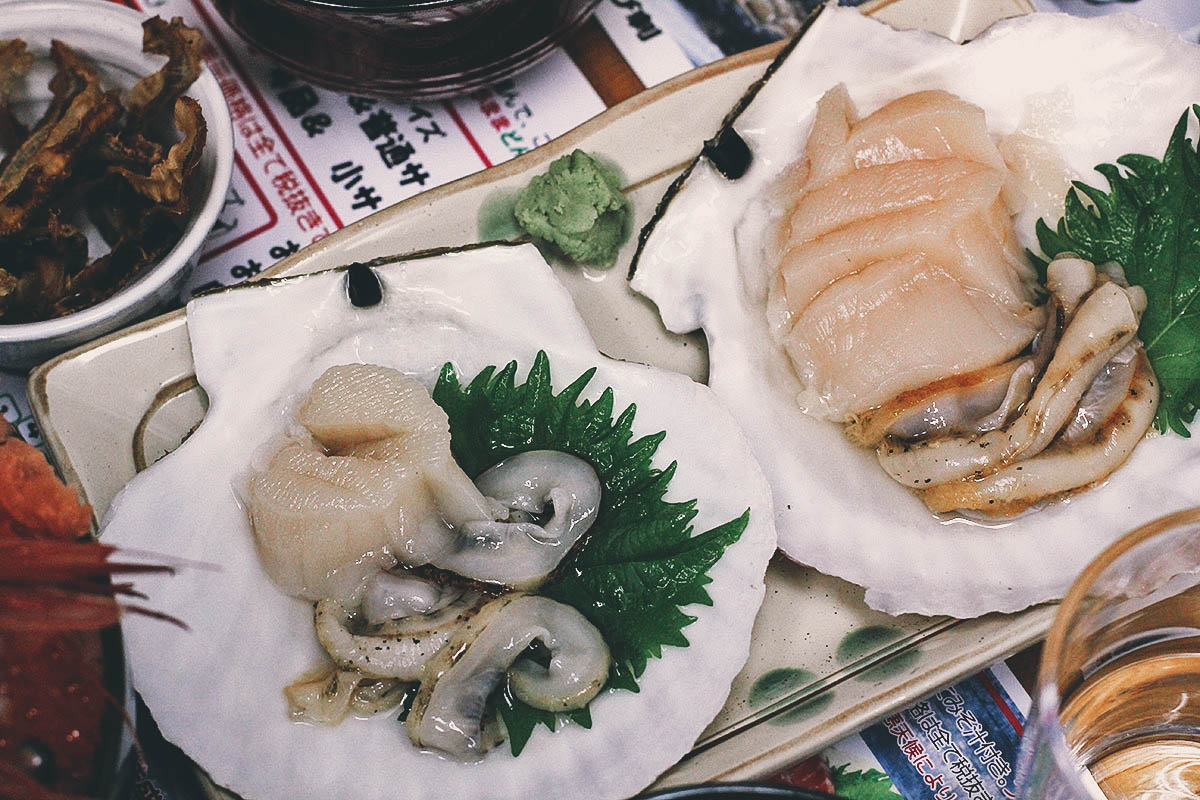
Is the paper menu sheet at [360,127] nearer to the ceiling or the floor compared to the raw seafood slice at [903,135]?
nearer to the ceiling

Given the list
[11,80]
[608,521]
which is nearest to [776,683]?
[608,521]

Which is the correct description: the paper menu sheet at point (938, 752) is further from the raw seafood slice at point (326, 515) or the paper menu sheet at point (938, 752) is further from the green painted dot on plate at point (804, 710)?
the raw seafood slice at point (326, 515)

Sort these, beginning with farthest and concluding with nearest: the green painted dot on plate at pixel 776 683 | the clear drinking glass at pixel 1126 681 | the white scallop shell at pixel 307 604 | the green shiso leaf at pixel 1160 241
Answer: the green shiso leaf at pixel 1160 241
the green painted dot on plate at pixel 776 683
the white scallop shell at pixel 307 604
the clear drinking glass at pixel 1126 681

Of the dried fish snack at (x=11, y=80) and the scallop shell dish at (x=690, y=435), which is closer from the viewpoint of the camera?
the scallop shell dish at (x=690, y=435)

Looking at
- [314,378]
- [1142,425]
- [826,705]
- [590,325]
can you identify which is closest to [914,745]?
[826,705]

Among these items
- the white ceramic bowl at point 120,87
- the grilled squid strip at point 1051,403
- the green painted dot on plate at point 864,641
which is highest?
the white ceramic bowl at point 120,87

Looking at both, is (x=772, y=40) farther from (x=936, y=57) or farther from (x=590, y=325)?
(x=590, y=325)

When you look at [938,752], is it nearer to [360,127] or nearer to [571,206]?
[571,206]

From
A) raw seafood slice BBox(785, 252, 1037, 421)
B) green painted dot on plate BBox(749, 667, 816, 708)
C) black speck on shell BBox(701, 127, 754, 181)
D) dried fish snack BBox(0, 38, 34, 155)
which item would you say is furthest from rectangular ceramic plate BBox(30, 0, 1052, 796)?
dried fish snack BBox(0, 38, 34, 155)

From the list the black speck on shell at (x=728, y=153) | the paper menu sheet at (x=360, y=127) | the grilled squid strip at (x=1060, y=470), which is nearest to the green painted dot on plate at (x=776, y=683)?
the grilled squid strip at (x=1060, y=470)
